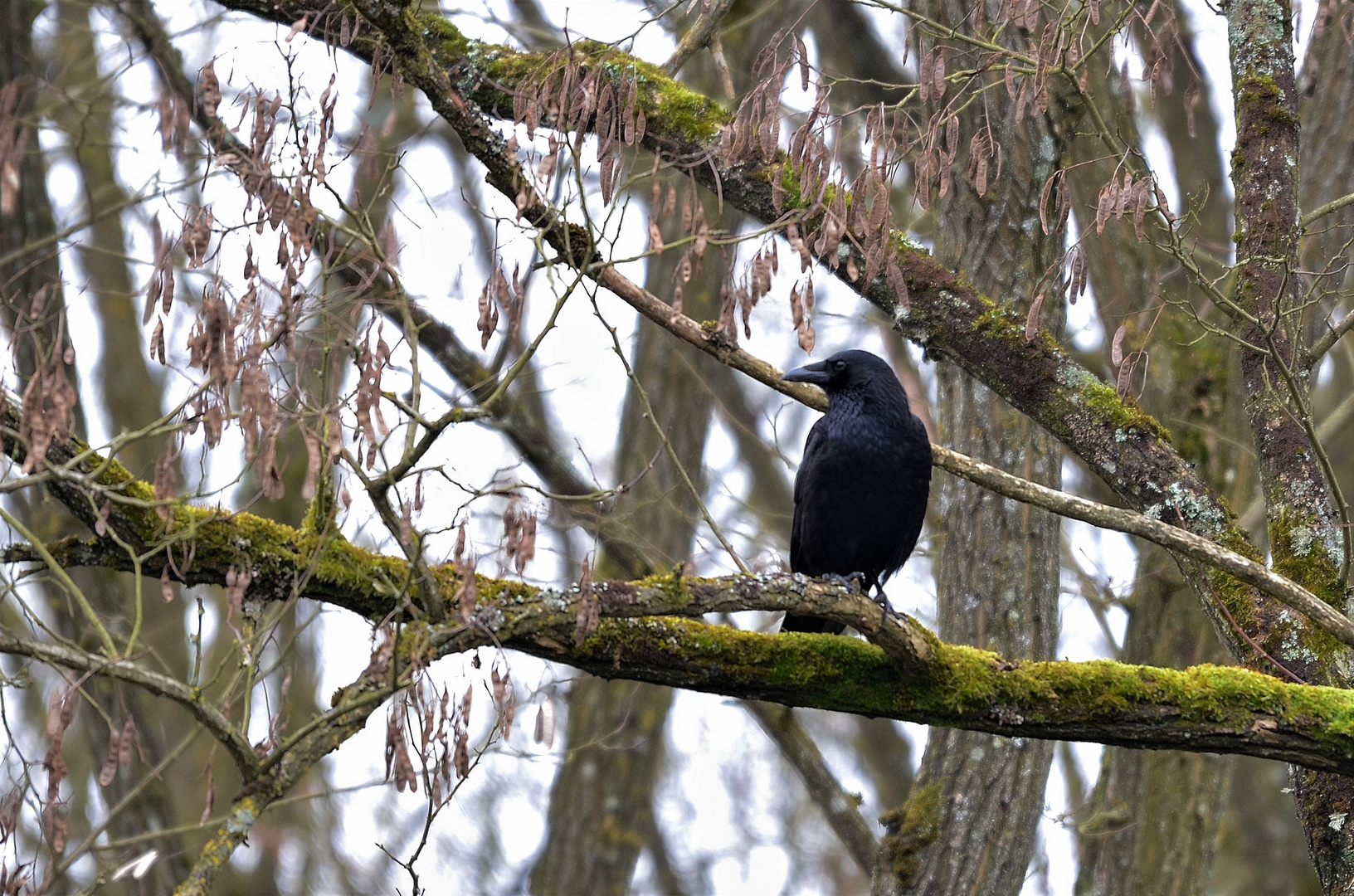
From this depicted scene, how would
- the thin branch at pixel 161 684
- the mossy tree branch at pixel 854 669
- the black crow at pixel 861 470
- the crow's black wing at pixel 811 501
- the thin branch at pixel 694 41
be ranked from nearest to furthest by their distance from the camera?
the thin branch at pixel 161 684 < the mossy tree branch at pixel 854 669 < the thin branch at pixel 694 41 < the black crow at pixel 861 470 < the crow's black wing at pixel 811 501

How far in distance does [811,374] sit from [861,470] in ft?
1.49

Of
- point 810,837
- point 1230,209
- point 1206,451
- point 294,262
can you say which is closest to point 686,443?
point 1206,451

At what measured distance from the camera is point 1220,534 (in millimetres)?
4293

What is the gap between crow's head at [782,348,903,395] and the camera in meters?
5.27

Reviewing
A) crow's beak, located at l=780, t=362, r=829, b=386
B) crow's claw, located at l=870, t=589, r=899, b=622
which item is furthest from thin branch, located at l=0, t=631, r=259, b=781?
crow's beak, located at l=780, t=362, r=829, b=386

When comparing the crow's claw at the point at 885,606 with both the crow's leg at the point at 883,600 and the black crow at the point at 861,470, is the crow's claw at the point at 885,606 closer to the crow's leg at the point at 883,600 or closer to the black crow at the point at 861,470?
the crow's leg at the point at 883,600

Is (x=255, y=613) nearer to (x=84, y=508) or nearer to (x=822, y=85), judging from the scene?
(x=84, y=508)

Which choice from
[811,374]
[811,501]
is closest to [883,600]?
[811,501]

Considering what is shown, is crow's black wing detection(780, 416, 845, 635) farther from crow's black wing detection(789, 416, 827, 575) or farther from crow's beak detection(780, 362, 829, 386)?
crow's beak detection(780, 362, 829, 386)

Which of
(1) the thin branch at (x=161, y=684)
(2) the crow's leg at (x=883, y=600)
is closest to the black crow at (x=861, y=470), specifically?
(2) the crow's leg at (x=883, y=600)

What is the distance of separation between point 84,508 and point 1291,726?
3.33 metres

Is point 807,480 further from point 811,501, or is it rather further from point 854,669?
point 854,669

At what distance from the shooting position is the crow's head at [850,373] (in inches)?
208

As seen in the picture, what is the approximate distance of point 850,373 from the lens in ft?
17.5
